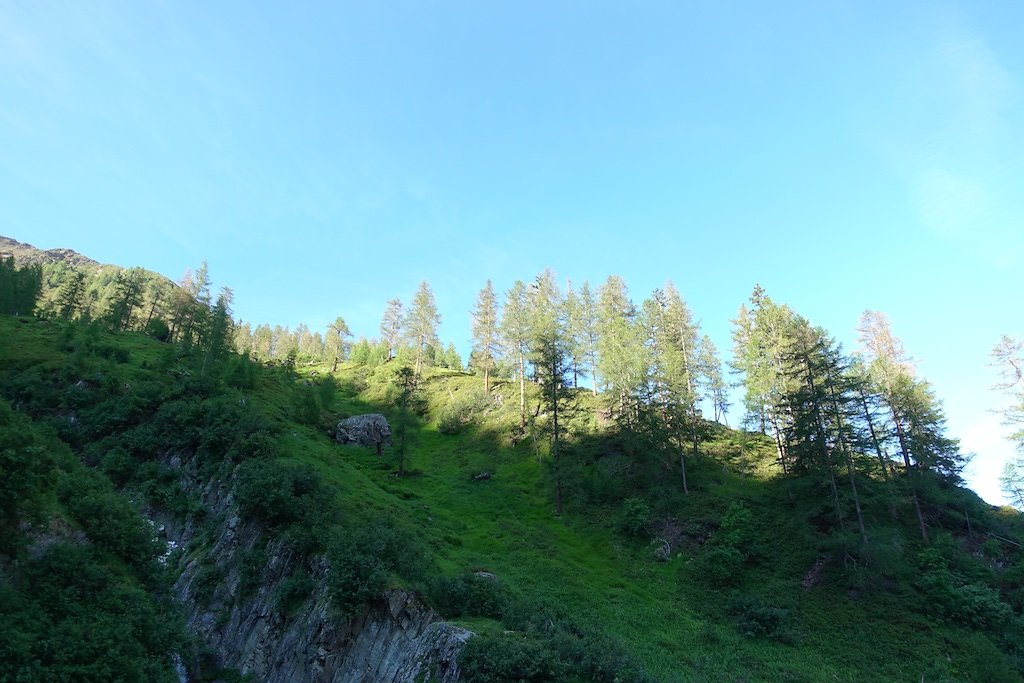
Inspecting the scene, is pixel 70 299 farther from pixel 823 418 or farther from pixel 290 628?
pixel 823 418

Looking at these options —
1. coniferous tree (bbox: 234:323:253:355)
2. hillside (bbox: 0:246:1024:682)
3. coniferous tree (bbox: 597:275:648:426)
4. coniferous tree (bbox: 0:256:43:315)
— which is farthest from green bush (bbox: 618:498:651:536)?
coniferous tree (bbox: 234:323:253:355)

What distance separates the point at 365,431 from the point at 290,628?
120 ft

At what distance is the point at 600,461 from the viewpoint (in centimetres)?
5428

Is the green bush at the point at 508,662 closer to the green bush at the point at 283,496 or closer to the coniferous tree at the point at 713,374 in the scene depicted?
the green bush at the point at 283,496

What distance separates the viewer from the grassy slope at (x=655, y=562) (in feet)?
96.5

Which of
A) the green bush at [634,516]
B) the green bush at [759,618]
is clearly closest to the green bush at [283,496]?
the green bush at [634,516]

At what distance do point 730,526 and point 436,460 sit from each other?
3399 cm

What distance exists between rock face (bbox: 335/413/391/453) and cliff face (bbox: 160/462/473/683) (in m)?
28.0

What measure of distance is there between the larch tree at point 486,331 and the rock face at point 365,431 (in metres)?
20.8

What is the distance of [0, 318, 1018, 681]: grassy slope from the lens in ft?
96.5

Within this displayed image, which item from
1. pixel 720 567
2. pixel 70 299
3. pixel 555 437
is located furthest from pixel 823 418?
pixel 70 299

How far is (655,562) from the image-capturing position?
136 feet

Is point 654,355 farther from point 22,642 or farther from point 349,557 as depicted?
point 22,642

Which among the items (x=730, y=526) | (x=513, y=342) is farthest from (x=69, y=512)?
(x=513, y=342)
